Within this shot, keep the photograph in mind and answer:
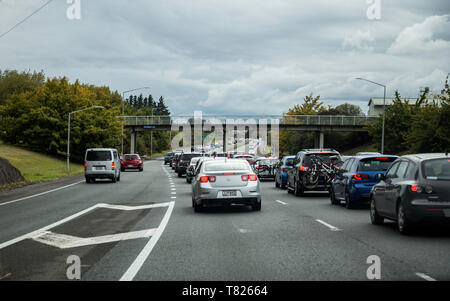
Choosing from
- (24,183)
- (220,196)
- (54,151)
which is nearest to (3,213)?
(220,196)

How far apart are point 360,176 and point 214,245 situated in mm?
8289

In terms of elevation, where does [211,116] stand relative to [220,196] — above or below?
above

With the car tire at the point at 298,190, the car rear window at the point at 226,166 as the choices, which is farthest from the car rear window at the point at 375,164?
the car tire at the point at 298,190

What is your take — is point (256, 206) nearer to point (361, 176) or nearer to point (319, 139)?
point (361, 176)

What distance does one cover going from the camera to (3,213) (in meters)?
17.0

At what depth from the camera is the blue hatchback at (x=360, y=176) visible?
17375 mm

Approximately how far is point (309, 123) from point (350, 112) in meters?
33.4

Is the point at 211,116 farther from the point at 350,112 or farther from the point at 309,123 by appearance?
the point at 350,112

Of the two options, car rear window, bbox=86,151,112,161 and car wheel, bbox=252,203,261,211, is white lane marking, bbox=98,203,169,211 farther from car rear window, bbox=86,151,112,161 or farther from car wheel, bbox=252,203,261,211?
car rear window, bbox=86,151,112,161

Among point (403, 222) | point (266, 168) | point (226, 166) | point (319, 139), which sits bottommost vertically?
point (403, 222)

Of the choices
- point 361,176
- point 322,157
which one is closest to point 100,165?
point 322,157

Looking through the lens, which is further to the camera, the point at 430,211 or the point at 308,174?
the point at 308,174

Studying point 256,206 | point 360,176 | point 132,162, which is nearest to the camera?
point 256,206

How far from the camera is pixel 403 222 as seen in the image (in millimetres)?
11266
